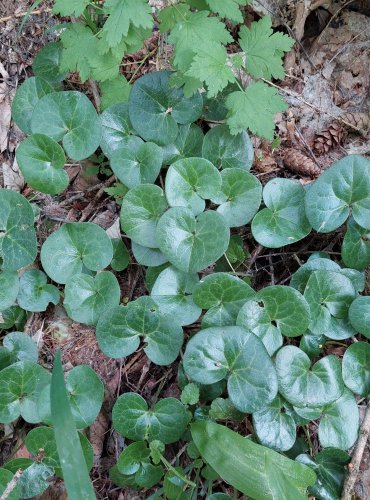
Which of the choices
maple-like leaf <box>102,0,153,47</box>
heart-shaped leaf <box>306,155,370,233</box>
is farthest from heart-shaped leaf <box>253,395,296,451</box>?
maple-like leaf <box>102,0,153,47</box>

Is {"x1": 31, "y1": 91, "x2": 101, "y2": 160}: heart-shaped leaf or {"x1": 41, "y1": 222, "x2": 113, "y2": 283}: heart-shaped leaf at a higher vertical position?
{"x1": 31, "y1": 91, "x2": 101, "y2": 160}: heart-shaped leaf

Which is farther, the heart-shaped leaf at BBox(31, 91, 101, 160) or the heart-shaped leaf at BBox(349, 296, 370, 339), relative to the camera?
the heart-shaped leaf at BBox(31, 91, 101, 160)

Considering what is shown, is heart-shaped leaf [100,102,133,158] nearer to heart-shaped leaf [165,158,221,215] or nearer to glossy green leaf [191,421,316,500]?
heart-shaped leaf [165,158,221,215]

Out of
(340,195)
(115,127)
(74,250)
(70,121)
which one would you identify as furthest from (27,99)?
(340,195)

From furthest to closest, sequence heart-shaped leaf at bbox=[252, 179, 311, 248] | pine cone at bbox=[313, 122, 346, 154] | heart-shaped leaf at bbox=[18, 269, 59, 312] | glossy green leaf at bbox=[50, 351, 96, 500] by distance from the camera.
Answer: pine cone at bbox=[313, 122, 346, 154]
heart-shaped leaf at bbox=[18, 269, 59, 312]
heart-shaped leaf at bbox=[252, 179, 311, 248]
glossy green leaf at bbox=[50, 351, 96, 500]

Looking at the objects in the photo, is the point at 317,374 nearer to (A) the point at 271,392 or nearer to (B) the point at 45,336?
(A) the point at 271,392

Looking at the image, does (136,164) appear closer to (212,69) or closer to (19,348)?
(212,69)

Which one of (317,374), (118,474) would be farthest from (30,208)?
(317,374)
